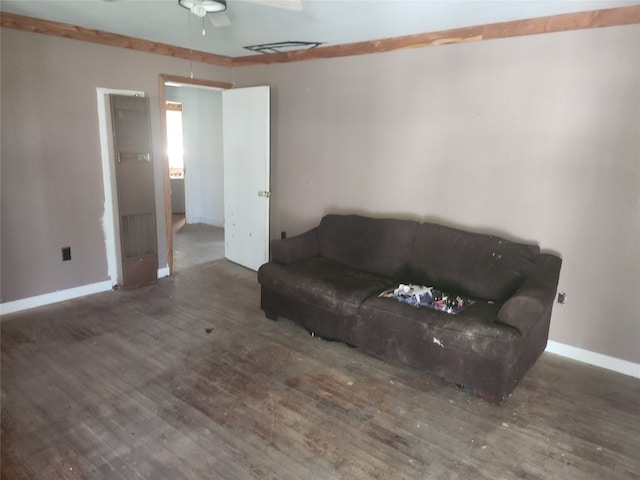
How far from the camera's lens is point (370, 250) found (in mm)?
3645

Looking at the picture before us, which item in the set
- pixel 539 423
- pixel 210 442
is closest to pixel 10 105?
pixel 210 442

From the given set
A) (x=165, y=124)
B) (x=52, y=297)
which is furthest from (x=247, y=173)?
(x=52, y=297)

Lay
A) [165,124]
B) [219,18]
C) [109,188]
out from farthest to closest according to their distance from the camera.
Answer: [165,124], [109,188], [219,18]

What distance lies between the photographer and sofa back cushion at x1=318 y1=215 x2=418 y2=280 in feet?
11.5

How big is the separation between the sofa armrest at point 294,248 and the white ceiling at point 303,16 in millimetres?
1744

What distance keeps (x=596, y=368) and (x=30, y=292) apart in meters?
4.54

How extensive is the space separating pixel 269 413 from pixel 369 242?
1.77m

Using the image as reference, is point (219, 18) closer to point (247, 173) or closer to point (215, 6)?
point (215, 6)

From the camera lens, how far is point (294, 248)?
372 cm

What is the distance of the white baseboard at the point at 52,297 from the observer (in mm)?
3570

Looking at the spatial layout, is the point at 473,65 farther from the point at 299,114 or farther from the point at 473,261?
the point at 299,114

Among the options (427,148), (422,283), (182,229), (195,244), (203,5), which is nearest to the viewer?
(203,5)

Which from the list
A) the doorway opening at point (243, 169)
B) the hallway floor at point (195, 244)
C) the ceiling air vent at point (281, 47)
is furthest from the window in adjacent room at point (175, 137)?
the ceiling air vent at point (281, 47)

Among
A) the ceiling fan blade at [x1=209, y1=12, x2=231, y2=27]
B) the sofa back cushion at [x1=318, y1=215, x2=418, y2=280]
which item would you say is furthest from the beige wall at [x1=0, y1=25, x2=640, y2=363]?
the ceiling fan blade at [x1=209, y1=12, x2=231, y2=27]
